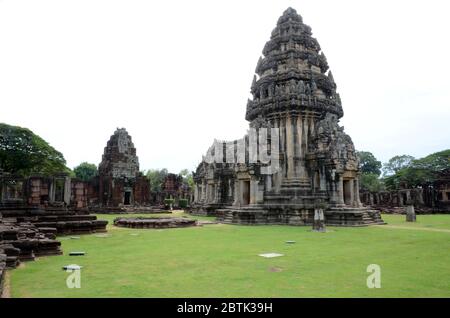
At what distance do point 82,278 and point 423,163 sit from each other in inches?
2307

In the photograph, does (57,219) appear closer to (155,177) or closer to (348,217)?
(348,217)

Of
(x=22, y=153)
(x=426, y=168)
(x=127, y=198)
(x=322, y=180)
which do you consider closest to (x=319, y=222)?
(x=322, y=180)

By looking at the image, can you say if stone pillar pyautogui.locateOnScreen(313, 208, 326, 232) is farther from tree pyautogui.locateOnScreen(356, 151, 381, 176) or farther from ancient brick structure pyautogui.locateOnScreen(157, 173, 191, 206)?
tree pyautogui.locateOnScreen(356, 151, 381, 176)

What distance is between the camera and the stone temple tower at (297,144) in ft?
66.3

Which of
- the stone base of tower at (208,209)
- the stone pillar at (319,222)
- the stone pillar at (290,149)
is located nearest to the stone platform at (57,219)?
the stone pillar at (319,222)

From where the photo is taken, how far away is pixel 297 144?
22000mm

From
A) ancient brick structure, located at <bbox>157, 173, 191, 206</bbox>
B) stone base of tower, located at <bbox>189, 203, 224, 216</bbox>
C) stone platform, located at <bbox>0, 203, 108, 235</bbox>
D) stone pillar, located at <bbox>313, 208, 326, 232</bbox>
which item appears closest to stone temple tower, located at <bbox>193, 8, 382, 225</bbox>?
stone pillar, located at <bbox>313, 208, 326, 232</bbox>

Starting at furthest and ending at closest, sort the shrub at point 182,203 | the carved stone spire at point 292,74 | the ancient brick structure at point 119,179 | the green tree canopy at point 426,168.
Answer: the green tree canopy at point 426,168, the shrub at point 182,203, the ancient brick structure at point 119,179, the carved stone spire at point 292,74

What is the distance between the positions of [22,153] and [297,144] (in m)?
35.3

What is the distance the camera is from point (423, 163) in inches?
2077

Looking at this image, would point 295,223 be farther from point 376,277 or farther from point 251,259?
point 376,277

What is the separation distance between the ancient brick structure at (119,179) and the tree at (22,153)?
5.68 metres

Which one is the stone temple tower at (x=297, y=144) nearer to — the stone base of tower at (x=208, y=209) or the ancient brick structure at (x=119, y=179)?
the stone base of tower at (x=208, y=209)
